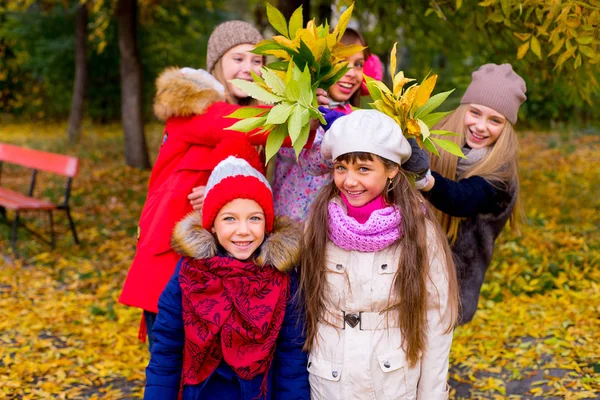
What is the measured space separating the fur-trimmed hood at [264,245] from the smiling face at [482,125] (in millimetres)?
1105

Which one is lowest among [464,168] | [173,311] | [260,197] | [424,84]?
[173,311]

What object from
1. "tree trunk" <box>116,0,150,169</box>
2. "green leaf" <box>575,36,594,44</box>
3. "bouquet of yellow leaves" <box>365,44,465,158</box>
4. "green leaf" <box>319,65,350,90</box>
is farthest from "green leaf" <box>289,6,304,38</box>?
"tree trunk" <box>116,0,150,169</box>

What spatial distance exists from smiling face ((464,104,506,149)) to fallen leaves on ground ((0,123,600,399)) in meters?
1.80

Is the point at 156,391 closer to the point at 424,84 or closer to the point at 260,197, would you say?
the point at 260,197

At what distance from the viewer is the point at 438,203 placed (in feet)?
8.81

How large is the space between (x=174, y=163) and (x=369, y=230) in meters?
1.14

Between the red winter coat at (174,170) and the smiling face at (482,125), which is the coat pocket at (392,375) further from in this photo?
the smiling face at (482,125)

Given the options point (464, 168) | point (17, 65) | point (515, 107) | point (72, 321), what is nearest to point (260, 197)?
point (464, 168)

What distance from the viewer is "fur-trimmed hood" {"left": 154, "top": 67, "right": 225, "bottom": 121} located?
2822 millimetres

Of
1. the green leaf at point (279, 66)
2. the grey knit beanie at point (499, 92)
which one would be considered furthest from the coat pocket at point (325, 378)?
the grey knit beanie at point (499, 92)

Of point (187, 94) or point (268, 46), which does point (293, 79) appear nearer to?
point (268, 46)

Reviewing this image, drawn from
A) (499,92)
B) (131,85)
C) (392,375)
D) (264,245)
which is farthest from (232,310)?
(131,85)

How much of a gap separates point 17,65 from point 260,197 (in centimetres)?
1846

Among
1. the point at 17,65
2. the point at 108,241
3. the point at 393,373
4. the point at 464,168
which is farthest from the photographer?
the point at 17,65
